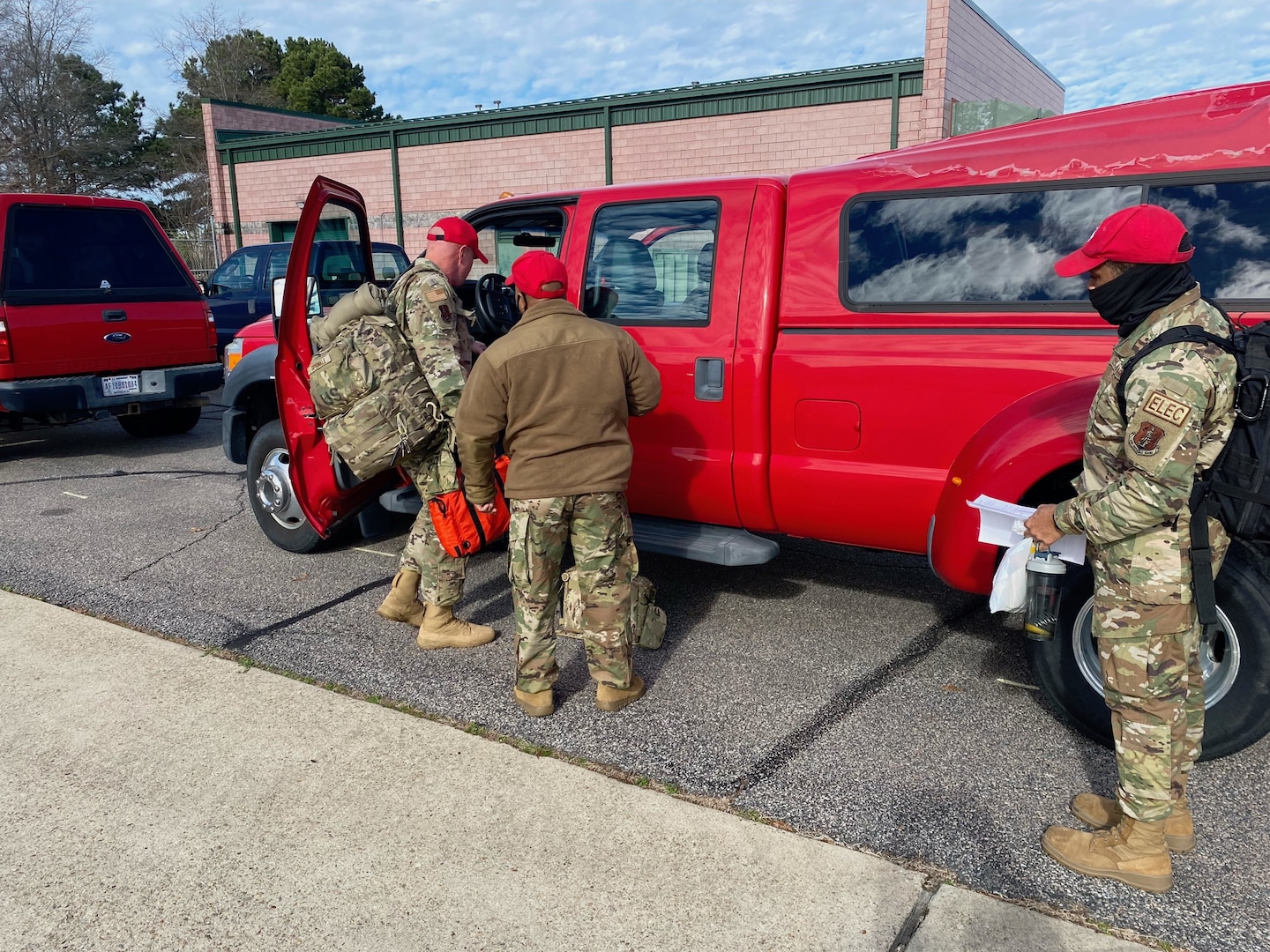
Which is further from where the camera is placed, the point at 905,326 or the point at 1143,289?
the point at 905,326

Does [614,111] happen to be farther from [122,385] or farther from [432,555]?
[432,555]

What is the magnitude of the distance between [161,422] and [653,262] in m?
Result: 6.88

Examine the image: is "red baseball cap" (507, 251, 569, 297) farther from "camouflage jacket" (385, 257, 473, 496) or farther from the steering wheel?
the steering wheel

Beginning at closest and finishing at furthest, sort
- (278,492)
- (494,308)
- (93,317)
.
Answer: (494,308), (278,492), (93,317)

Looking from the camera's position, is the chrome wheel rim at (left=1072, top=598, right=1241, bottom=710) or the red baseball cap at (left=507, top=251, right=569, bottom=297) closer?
the chrome wheel rim at (left=1072, top=598, right=1241, bottom=710)

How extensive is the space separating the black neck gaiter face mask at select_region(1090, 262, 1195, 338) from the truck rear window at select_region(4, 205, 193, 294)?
768 centimetres

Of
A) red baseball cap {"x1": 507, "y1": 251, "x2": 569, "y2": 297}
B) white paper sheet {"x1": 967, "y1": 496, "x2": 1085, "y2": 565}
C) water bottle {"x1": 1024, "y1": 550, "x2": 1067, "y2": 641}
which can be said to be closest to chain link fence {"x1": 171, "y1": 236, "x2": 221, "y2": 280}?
red baseball cap {"x1": 507, "y1": 251, "x2": 569, "y2": 297}

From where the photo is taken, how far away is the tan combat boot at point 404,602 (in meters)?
4.36

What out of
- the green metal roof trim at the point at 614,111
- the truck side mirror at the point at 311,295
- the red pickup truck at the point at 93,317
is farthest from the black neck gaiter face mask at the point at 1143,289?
the green metal roof trim at the point at 614,111

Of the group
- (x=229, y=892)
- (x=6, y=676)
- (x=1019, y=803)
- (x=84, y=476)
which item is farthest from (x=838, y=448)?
(x=84, y=476)

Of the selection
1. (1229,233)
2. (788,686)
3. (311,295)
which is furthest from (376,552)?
(1229,233)

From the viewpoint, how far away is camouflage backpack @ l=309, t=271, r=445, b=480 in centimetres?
397

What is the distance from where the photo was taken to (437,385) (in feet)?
12.9

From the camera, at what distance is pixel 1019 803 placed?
2949 mm
